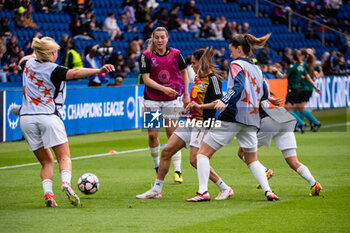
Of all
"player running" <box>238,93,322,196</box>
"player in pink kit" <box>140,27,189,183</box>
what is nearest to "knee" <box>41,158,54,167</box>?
"player in pink kit" <box>140,27,189,183</box>

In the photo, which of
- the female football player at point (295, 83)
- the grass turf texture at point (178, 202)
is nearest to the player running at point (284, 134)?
the grass turf texture at point (178, 202)

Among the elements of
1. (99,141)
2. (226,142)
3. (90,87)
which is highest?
(226,142)

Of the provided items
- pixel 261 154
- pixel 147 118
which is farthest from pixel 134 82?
pixel 147 118

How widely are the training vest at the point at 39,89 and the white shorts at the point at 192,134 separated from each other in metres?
1.70

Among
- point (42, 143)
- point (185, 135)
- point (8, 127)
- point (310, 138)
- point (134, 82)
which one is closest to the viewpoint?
point (42, 143)

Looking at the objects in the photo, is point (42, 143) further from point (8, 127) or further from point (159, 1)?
point (159, 1)

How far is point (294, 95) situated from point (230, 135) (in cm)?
1004

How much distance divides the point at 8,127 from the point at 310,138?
7.42 meters

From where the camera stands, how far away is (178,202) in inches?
326

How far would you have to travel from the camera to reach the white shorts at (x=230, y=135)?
26.2ft

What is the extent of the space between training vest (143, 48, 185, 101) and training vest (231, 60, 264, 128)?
7.08 ft

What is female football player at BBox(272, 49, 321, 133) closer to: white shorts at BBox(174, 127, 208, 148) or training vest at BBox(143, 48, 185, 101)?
training vest at BBox(143, 48, 185, 101)

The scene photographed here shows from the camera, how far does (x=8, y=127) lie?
15719 mm

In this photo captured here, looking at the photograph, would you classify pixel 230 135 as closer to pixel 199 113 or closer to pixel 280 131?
pixel 199 113
